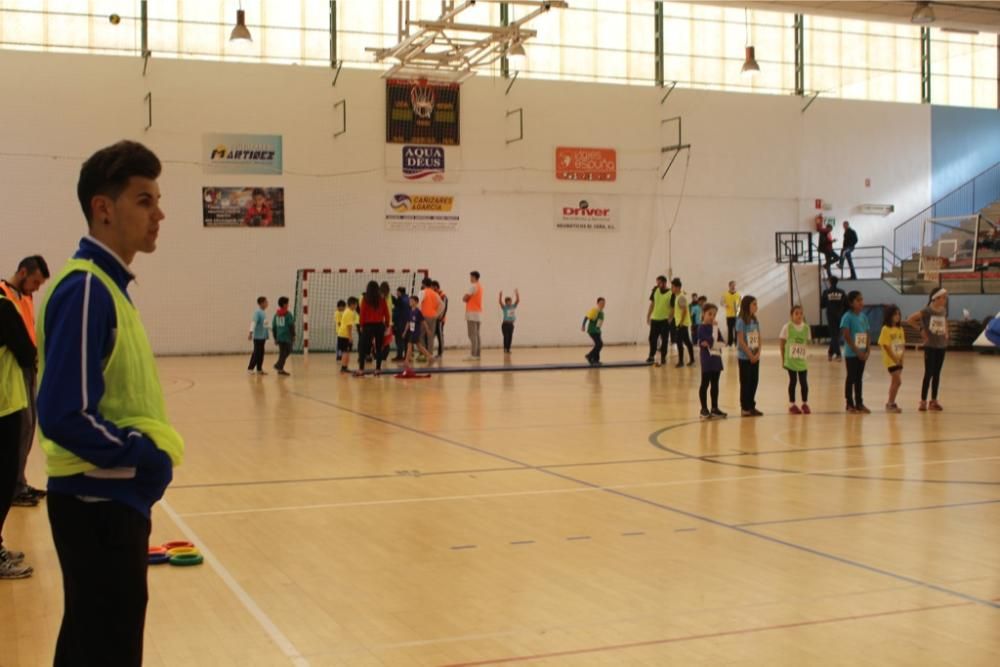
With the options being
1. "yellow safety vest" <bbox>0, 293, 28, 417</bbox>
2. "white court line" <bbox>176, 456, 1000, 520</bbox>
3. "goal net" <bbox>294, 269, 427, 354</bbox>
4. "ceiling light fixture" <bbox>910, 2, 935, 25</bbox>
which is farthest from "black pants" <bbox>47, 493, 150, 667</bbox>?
"goal net" <bbox>294, 269, 427, 354</bbox>

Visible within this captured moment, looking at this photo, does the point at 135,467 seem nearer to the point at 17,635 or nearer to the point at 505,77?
the point at 17,635

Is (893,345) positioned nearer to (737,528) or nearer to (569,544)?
(737,528)

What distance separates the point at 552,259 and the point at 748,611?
26856 millimetres

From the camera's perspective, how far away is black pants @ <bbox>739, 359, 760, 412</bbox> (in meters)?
14.2

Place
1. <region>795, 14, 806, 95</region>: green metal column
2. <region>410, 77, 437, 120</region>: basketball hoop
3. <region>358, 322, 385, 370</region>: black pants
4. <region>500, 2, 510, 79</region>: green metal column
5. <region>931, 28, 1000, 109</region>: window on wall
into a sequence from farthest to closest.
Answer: <region>931, 28, 1000, 109</region>: window on wall < <region>795, 14, 806, 95</region>: green metal column < <region>500, 2, 510, 79</region>: green metal column < <region>410, 77, 437, 120</region>: basketball hoop < <region>358, 322, 385, 370</region>: black pants

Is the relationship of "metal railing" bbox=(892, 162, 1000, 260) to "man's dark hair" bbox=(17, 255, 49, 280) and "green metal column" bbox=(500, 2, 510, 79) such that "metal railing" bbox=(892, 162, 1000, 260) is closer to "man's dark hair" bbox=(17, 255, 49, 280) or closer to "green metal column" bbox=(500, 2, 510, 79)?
"green metal column" bbox=(500, 2, 510, 79)

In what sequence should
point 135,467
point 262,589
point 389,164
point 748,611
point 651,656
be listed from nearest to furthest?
1. point 135,467
2. point 651,656
3. point 748,611
4. point 262,589
5. point 389,164

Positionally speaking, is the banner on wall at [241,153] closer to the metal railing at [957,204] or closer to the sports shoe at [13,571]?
the metal railing at [957,204]

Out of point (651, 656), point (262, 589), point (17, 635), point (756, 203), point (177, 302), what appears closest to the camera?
point (651, 656)

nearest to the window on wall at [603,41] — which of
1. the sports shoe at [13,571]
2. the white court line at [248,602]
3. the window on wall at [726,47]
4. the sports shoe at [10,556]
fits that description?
the window on wall at [726,47]

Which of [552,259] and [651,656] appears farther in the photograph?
[552,259]

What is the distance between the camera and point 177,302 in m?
28.1

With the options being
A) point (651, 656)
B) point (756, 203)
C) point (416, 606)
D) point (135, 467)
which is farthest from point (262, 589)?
point (756, 203)

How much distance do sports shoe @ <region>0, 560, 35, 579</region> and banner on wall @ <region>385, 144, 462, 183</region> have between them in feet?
80.9
